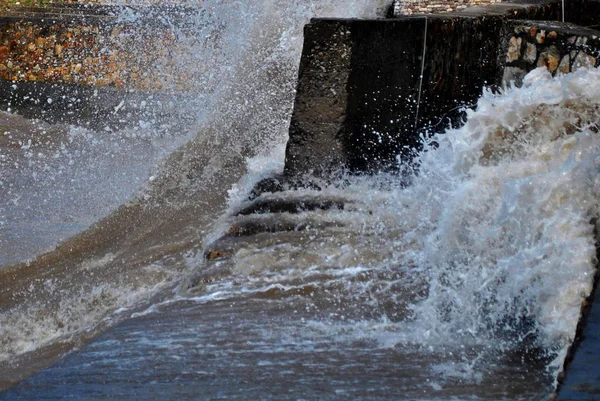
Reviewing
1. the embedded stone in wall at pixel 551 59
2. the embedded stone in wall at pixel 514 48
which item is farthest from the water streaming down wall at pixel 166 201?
the embedded stone in wall at pixel 551 59

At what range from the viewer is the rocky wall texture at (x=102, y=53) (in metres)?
11.1

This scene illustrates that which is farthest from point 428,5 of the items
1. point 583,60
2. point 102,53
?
point 583,60

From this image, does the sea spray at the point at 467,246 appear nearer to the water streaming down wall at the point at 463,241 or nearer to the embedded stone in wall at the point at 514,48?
the water streaming down wall at the point at 463,241

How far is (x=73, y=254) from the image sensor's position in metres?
6.61

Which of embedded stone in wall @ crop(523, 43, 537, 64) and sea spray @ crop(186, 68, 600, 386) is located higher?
embedded stone in wall @ crop(523, 43, 537, 64)

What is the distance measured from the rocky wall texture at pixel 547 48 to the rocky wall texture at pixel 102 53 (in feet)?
15.9

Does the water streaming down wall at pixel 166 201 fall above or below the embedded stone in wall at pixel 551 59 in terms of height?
below

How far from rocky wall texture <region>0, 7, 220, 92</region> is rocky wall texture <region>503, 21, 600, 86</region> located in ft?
15.9

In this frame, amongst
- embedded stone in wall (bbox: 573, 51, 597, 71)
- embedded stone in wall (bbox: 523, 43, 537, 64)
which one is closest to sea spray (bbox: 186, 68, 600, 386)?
embedded stone in wall (bbox: 573, 51, 597, 71)

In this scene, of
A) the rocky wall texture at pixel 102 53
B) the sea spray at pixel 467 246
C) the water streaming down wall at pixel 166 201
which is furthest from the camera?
the rocky wall texture at pixel 102 53

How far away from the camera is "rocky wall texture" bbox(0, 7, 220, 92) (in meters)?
11.1

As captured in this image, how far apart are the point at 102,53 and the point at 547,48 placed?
6351mm

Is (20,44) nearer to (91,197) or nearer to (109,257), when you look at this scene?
(91,197)

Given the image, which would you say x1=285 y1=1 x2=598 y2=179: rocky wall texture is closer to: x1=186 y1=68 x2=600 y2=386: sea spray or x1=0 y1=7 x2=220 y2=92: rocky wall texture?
x1=186 y1=68 x2=600 y2=386: sea spray
